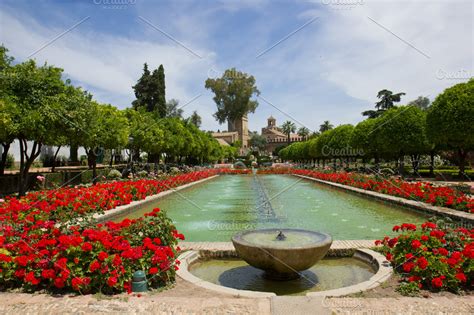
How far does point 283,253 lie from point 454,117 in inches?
777

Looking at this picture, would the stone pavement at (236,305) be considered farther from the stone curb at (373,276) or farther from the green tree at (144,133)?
the green tree at (144,133)

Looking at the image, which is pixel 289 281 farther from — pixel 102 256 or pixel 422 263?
pixel 102 256

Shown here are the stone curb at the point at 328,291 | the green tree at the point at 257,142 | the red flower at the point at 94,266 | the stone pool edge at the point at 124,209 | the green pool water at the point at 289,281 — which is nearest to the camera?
the stone curb at the point at 328,291

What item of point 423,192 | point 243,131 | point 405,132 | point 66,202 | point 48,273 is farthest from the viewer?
point 243,131

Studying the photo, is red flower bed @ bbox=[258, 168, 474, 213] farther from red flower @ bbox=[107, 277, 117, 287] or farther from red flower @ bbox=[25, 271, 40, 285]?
red flower @ bbox=[25, 271, 40, 285]

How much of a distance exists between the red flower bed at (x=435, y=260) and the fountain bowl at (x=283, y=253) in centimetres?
100

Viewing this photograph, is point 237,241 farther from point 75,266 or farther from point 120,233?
point 75,266

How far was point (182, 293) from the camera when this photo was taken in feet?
13.8

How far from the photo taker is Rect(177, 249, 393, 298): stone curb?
401 centimetres

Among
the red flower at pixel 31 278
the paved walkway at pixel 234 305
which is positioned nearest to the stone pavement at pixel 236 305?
the paved walkway at pixel 234 305

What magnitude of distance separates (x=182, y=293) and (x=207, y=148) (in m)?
43.5

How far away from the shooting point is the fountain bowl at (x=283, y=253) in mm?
4492

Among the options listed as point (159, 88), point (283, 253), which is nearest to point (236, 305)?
point (283, 253)

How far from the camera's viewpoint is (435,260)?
14.4 feet
